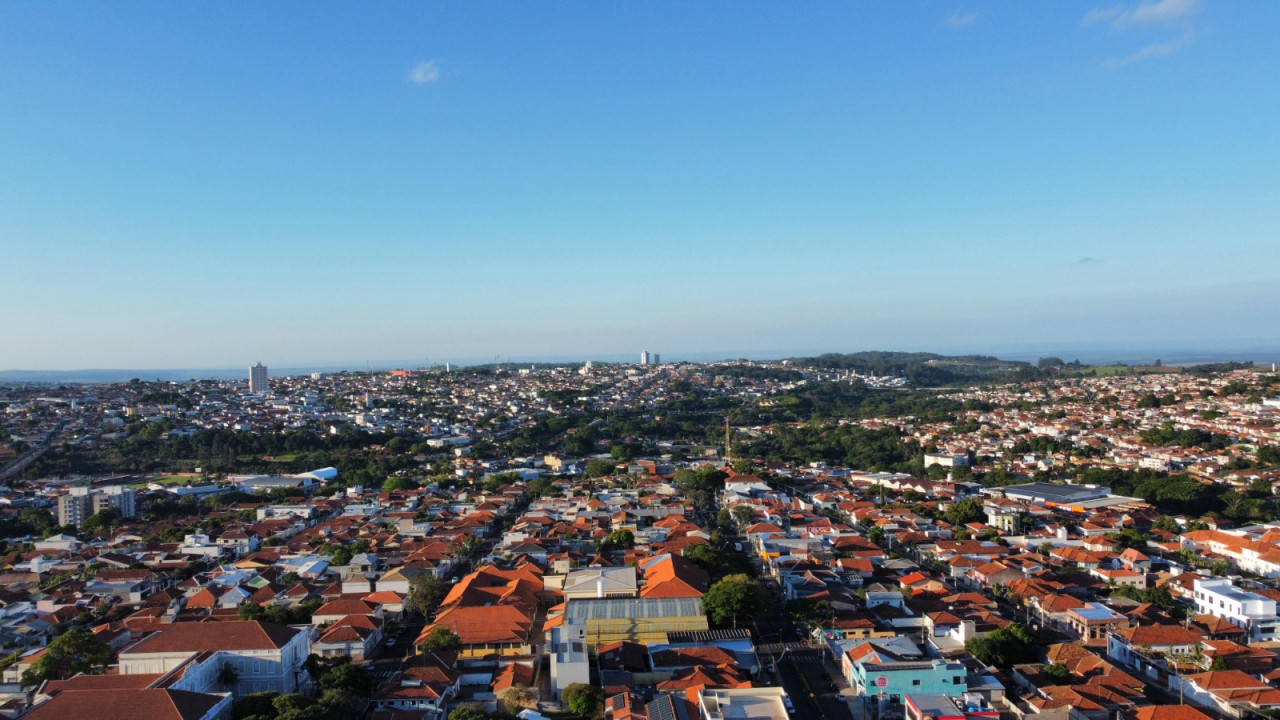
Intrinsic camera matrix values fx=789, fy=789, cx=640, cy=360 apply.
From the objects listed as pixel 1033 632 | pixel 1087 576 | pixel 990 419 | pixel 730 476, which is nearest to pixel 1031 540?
pixel 1087 576

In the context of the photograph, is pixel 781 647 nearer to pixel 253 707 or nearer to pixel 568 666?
pixel 568 666

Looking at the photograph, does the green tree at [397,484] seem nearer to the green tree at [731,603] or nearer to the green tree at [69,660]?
the green tree at [69,660]

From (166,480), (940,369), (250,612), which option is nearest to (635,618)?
(250,612)

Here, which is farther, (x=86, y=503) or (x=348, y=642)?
(x=86, y=503)

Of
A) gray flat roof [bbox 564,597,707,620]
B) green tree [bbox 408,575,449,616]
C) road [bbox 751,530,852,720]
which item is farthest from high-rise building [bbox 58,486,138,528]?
road [bbox 751,530,852,720]

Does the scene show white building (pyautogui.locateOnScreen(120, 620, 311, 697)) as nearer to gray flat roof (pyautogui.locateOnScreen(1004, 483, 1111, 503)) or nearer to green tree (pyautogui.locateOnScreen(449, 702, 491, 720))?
green tree (pyautogui.locateOnScreen(449, 702, 491, 720))

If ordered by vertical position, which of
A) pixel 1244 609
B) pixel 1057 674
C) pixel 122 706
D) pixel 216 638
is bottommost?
pixel 1057 674
